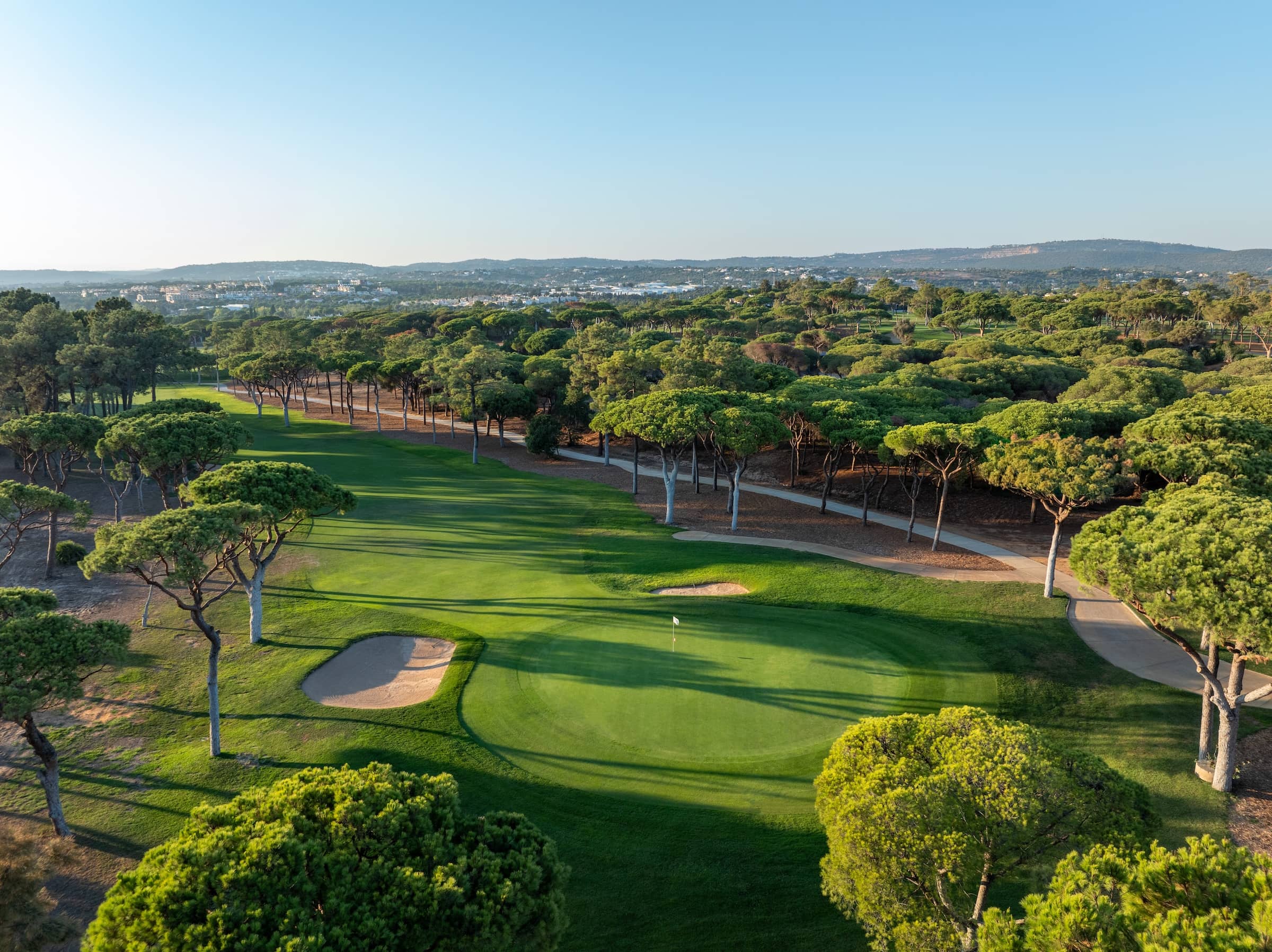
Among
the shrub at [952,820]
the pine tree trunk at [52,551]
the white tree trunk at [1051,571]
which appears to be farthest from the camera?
the pine tree trunk at [52,551]

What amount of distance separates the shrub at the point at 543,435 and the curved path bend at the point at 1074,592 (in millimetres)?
18731

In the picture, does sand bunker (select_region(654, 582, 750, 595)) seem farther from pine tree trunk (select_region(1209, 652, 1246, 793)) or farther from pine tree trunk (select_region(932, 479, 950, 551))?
pine tree trunk (select_region(1209, 652, 1246, 793))

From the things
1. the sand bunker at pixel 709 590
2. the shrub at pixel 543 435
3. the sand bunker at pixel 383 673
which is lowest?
the sand bunker at pixel 383 673

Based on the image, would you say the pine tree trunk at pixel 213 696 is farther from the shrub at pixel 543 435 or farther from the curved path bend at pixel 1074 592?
the shrub at pixel 543 435

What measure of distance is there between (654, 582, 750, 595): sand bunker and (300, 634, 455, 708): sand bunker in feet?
34.8

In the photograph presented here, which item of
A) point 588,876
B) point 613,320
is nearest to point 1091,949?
point 588,876

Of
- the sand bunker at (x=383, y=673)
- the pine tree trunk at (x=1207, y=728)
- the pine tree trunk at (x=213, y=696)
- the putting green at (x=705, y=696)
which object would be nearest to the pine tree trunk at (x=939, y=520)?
the putting green at (x=705, y=696)

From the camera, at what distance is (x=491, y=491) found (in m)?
53.6

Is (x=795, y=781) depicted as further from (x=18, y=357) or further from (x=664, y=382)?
(x=18, y=357)

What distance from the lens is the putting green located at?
19750 mm

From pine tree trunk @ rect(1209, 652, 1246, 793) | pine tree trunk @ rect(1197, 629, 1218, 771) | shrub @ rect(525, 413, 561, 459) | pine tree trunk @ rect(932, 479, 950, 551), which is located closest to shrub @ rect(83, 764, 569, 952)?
pine tree trunk @ rect(1209, 652, 1246, 793)

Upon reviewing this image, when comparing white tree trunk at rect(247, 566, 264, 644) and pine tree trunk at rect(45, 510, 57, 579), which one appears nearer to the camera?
white tree trunk at rect(247, 566, 264, 644)

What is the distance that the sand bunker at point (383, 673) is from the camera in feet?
79.3

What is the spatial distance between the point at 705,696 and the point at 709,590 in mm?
10648
